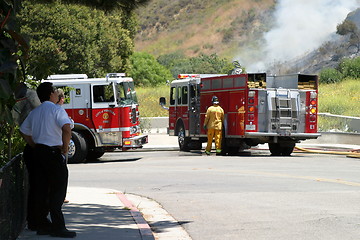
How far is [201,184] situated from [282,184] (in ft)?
5.39

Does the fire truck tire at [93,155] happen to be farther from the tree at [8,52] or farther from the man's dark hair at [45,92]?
the tree at [8,52]

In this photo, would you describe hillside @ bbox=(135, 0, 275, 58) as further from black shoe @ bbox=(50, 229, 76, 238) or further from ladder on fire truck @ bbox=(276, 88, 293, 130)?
black shoe @ bbox=(50, 229, 76, 238)

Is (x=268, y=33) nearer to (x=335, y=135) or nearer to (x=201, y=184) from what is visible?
(x=335, y=135)

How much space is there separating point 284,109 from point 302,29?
124 metres

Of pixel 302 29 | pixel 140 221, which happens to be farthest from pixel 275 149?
pixel 302 29

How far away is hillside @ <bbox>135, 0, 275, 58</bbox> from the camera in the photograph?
164m

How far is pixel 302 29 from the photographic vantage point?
14712 cm

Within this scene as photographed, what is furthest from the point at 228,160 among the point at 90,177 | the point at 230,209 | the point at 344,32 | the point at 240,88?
the point at 344,32

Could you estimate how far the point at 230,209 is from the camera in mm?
12836

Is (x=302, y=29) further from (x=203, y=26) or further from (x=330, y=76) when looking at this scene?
(x=330, y=76)

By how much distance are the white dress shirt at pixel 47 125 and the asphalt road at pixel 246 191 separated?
7.14 feet

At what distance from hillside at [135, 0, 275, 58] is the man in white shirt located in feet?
492

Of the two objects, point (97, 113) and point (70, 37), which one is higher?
point (70, 37)

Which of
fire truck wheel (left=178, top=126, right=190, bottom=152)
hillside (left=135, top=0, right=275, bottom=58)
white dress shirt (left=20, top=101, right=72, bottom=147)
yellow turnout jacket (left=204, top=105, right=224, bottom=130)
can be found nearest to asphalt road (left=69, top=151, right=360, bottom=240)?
yellow turnout jacket (left=204, top=105, right=224, bottom=130)
